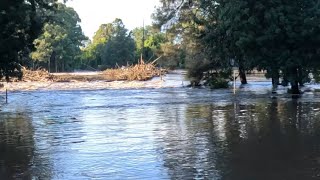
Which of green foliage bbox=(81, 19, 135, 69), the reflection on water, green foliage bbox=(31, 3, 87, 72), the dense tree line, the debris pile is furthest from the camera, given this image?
green foliage bbox=(81, 19, 135, 69)

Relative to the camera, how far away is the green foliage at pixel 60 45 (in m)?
92.2

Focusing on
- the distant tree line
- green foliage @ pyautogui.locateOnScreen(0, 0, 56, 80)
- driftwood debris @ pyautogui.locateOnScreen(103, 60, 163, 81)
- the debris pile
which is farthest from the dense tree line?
the debris pile

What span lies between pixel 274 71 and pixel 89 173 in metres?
20.4

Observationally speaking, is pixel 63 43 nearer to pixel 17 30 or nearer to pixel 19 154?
pixel 17 30

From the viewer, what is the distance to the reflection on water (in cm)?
868

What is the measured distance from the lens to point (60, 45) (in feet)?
321

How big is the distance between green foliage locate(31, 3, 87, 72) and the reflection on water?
70.2 m

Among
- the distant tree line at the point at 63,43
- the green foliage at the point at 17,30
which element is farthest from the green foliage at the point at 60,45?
the green foliage at the point at 17,30

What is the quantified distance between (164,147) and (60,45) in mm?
89256

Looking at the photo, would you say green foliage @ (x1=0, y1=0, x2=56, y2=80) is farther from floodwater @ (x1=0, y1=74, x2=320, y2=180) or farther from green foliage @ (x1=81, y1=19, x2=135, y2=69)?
green foliage @ (x1=81, y1=19, x2=135, y2=69)

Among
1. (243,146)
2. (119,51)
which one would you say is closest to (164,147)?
(243,146)

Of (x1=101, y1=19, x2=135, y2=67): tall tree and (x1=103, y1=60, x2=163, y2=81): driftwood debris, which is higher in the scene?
(x1=101, y1=19, x2=135, y2=67): tall tree

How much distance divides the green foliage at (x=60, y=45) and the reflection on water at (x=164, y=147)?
7019cm

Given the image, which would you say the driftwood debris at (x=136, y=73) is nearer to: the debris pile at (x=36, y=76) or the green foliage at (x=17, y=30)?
the debris pile at (x=36, y=76)
